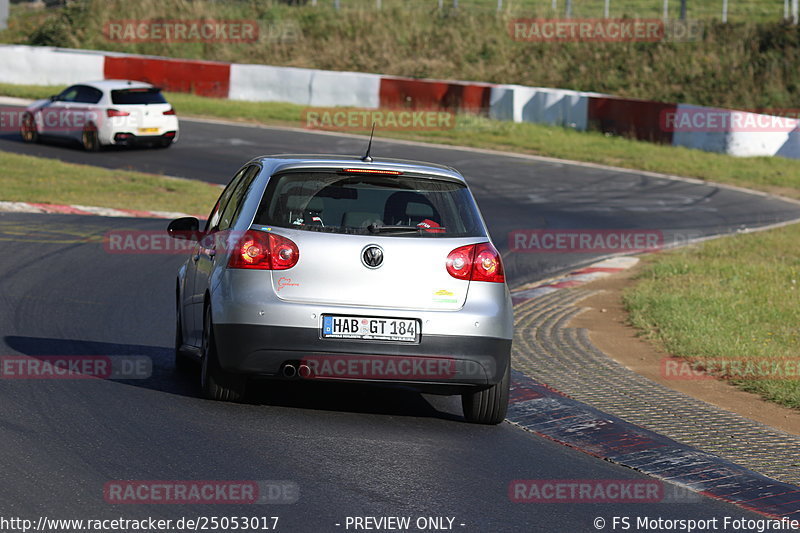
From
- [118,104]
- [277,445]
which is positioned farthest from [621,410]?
[118,104]

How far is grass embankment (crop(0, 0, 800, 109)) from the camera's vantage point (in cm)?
3738

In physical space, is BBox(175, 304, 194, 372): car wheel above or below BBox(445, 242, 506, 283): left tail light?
below

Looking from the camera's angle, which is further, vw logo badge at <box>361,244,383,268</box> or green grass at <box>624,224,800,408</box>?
green grass at <box>624,224,800,408</box>

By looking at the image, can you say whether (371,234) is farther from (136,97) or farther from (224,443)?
A: (136,97)

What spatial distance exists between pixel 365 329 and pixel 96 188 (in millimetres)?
15876

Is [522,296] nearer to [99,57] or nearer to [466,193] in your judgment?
[466,193]

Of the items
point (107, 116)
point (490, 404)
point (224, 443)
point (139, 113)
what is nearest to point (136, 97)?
point (139, 113)

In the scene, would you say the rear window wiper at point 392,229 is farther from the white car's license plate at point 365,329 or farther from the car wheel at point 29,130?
the car wheel at point 29,130

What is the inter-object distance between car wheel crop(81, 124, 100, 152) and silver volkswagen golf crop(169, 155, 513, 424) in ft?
68.9

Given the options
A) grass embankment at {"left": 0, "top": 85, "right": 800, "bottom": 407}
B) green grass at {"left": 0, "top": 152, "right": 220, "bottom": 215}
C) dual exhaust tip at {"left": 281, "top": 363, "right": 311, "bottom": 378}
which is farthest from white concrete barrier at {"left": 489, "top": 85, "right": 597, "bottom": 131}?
dual exhaust tip at {"left": 281, "top": 363, "right": 311, "bottom": 378}

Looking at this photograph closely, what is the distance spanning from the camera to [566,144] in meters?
31.0

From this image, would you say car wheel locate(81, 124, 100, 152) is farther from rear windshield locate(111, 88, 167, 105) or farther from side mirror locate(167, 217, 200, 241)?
side mirror locate(167, 217, 200, 241)

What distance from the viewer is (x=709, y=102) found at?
36.2 m

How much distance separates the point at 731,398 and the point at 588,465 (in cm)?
252
